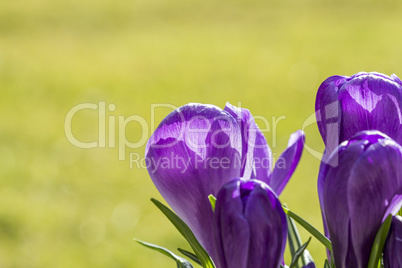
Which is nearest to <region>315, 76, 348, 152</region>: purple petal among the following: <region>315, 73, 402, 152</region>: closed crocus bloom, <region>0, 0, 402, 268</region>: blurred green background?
<region>315, 73, 402, 152</region>: closed crocus bloom

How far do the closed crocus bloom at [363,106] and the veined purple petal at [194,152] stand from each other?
0.06 meters

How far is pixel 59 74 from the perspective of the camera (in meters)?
3.23

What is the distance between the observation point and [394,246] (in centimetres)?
33

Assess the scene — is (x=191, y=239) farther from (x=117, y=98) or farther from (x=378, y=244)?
(x=117, y=98)

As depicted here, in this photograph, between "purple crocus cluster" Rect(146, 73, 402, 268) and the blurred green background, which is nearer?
"purple crocus cluster" Rect(146, 73, 402, 268)

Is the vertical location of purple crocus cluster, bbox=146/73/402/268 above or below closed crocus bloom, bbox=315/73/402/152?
below

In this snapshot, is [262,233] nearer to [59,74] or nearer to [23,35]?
[59,74]

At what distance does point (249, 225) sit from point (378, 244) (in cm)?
7

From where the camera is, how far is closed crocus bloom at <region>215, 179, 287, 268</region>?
32 cm

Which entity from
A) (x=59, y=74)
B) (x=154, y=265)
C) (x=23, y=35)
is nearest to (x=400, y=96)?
(x=154, y=265)

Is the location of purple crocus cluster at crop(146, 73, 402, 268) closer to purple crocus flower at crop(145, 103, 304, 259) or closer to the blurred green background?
purple crocus flower at crop(145, 103, 304, 259)

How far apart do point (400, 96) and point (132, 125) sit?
7.88ft

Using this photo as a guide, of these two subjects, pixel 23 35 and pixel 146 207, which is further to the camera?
pixel 23 35

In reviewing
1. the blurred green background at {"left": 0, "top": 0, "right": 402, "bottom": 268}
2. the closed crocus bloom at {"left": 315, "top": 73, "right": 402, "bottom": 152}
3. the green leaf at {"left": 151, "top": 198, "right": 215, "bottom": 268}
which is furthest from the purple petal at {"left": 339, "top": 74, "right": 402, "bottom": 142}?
the blurred green background at {"left": 0, "top": 0, "right": 402, "bottom": 268}
